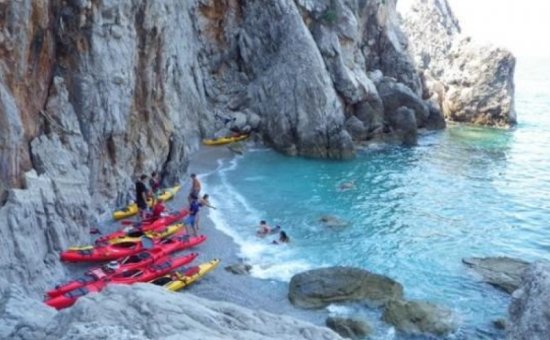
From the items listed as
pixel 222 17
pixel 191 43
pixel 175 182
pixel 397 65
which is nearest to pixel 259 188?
pixel 175 182

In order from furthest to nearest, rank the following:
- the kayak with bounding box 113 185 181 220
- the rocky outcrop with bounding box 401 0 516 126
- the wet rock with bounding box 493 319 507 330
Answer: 1. the rocky outcrop with bounding box 401 0 516 126
2. the kayak with bounding box 113 185 181 220
3. the wet rock with bounding box 493 319 507 330

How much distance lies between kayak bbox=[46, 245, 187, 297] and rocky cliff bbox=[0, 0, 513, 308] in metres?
0.91

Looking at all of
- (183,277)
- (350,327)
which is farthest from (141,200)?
(350,327)

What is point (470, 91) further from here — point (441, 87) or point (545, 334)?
point (545, 334)

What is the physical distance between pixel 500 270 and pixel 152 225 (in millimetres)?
14186

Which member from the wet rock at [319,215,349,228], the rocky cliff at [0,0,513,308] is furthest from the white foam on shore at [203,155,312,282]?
the rocky cliff at [0,0,513,308]

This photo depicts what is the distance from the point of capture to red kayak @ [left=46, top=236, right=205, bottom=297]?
1644cm

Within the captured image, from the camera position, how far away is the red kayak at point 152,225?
20758 mm

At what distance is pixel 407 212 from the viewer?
1120 inches

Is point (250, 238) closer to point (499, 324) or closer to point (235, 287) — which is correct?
point (235, 287)

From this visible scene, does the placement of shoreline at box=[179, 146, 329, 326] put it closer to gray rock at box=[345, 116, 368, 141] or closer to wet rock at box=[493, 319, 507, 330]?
wet rock at box=[493, 319, 507, 330]

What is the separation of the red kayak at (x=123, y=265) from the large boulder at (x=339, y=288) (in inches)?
193

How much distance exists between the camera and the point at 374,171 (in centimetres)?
3675

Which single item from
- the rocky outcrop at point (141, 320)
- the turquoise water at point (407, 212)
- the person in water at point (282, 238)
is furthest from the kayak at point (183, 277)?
the rocky outcrop at point (141, 320)
